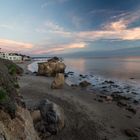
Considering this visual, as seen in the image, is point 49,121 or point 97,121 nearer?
point 49,121

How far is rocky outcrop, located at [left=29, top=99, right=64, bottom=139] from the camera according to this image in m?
14.1

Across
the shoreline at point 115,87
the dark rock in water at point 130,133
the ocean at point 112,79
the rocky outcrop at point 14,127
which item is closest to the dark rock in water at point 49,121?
the rocky outcrop at point 14,127

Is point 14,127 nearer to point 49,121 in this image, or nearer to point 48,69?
point 49,121

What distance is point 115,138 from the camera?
1477 cm

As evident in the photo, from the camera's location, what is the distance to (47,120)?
1446cm

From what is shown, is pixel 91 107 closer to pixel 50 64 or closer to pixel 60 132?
pixel 60 132

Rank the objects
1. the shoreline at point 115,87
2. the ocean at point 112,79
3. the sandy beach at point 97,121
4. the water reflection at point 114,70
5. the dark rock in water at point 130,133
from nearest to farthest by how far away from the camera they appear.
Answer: the sandy beach at point 97,121, the dark rock in water at point 130,133, the shoreline at point 115,87, the ocean at point 112,79, the water reflection at point 114,70

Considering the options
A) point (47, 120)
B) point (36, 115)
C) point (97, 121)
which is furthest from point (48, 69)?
point (47, 120)

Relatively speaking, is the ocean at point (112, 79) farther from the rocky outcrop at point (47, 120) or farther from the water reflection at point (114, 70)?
the rocky outcrop at point (47, 120)

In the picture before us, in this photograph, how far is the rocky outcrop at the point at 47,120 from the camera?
14.1 meters

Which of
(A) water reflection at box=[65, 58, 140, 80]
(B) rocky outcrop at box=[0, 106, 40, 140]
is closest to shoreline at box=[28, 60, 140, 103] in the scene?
(A) water reflection at box=[65, 58, 140, 80]

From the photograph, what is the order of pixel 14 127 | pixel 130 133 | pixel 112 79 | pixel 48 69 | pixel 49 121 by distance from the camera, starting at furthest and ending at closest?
1. pixel 48 69
2. pixel 112 79
3. pixel 130 133
4. pixel 49 121
5. pixel 14 127

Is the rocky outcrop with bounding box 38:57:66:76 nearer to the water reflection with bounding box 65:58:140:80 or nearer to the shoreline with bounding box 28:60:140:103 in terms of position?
the shoreline with bounding box 28:60:140:103

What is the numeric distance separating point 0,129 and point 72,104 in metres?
14.6
